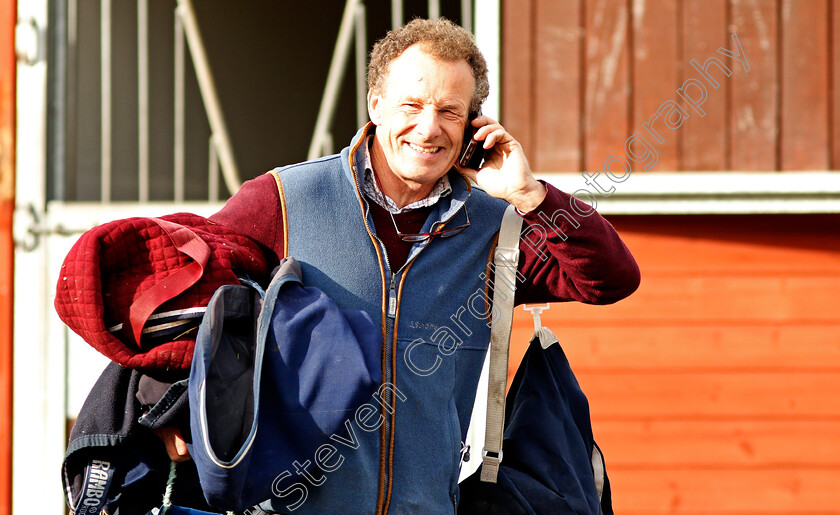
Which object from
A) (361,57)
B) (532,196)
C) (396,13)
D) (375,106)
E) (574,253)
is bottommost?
(574,253)

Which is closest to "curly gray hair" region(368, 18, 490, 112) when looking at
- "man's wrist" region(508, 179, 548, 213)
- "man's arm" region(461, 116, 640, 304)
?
"man's arm" region(461, 116, 640, 304)

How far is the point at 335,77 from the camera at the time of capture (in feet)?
13.4

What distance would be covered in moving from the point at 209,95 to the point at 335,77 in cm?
73

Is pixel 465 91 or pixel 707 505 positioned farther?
pixel 707 505

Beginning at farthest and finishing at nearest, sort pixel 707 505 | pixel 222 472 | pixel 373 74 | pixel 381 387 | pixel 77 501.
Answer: pixel 707 505 → pixel 373 74 → pixel 381 387 → pixel 77 501 → pixel 222 472

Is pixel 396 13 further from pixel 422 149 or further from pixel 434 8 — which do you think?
pixel 422 149

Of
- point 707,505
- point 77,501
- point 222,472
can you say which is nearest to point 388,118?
point 222,472

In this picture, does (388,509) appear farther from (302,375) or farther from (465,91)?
(465,91)

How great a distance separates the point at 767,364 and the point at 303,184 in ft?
7.96

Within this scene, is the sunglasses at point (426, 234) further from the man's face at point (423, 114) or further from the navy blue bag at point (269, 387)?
the navy blue bag at point (269, 387)

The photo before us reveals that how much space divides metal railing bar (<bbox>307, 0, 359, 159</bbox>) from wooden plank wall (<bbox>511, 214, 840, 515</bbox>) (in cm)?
162

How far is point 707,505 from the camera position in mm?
3387

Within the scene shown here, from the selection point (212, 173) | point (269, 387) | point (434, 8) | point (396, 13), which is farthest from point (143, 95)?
point (269, 387)

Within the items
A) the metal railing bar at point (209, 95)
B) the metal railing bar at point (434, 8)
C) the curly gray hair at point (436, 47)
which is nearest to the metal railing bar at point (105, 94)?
the metal railing bar at point (209, 95)
